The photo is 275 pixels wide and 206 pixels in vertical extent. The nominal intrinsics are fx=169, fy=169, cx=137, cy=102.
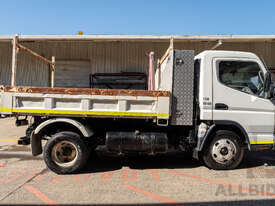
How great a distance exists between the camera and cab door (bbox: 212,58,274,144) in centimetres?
362

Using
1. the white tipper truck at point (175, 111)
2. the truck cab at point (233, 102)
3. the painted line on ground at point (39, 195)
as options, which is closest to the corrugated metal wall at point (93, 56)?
the white tipper truck at point (175, 111)

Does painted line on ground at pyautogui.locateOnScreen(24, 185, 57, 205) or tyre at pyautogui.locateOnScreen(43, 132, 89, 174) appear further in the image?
tyre at pyautogui.locateOnScreen(43, 132, 89, 174)

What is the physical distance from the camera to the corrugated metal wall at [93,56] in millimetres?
9227

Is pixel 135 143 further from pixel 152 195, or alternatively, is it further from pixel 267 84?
pixel 267 84

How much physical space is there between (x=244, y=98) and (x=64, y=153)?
4017mm

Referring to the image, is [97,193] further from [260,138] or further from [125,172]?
[260,138]

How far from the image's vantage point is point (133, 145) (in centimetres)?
365

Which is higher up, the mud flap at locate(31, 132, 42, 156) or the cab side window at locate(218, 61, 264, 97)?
the cab side window at locate(218, 61, 264, 97)

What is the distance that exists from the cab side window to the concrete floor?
6.05ft

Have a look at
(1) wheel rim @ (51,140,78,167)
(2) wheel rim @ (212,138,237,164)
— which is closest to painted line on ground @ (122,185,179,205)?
(1) wheel rim @ (51,140,78,167)

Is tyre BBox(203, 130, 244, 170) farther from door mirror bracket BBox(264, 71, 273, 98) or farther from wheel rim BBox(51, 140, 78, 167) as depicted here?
wheel rim BBox(51, 140, 78, 167)

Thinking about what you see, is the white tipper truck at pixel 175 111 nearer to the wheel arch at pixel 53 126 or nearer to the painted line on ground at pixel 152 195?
the wheel arch at pixel 53 126

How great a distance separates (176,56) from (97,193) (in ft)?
9.83

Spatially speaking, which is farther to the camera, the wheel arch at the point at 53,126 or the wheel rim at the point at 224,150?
the wheel rim at the point at 224,150
